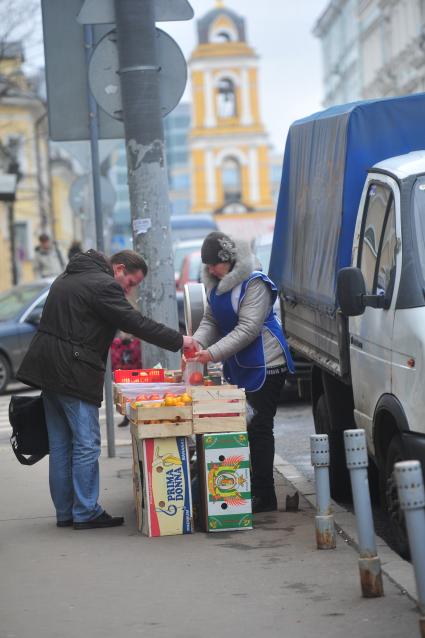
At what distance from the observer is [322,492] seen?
7.39 meters

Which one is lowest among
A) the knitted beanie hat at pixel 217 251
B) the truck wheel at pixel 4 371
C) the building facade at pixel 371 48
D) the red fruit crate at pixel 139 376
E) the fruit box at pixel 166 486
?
the truck wheel at pixel 4 371

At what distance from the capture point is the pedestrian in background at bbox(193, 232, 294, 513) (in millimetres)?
8797

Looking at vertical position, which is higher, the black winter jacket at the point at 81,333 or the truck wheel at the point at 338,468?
the black winter jacket at the point at 81,333

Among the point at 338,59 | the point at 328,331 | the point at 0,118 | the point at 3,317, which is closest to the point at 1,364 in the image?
the point at 3,317

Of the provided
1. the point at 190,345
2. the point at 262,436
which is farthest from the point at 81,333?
the point at 262,436

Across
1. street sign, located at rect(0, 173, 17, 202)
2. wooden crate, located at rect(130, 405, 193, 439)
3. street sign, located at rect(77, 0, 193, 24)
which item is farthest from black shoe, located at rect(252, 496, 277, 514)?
street sign, located at rect(0, 173, 17, 202)

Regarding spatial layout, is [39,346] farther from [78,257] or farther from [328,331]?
[328,331]

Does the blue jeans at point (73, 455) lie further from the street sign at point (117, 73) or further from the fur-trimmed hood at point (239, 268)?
the street sign at point (117, 73)

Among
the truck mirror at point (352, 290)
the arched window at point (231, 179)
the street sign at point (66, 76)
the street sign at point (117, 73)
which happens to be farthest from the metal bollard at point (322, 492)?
the arched window at point (231, 179)

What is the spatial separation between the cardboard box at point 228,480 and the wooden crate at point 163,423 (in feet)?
0.57

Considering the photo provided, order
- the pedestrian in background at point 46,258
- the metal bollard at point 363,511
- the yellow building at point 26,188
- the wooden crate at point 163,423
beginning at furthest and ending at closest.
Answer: the yellow building at point 26,188
the pedestrian in background at point 46,258
the wooden crate at point 163,423
the metal bollard at point 363,511

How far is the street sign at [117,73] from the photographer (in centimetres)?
1031

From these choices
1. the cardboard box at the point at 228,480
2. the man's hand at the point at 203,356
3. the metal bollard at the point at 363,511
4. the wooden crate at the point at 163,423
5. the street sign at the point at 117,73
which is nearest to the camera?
the metal bollard at the point at 363,511

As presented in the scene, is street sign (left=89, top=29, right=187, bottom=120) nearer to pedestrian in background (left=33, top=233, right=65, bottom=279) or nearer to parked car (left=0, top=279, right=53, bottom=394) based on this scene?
parked car (left=0, top=279, right=53, bottom=394)
